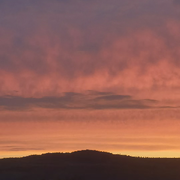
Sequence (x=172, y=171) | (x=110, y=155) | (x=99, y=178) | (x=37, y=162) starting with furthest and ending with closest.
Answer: (x=110, y=155), (x=37, y=162), (x=172, y=171), (x=99, y=178)

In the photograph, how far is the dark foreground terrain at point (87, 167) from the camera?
77.9m

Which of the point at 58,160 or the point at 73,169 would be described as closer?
the point at 73,169

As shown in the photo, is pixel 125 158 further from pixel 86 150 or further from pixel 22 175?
pixel 22 175

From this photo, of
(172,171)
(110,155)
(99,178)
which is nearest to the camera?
(99,178)

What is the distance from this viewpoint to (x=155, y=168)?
84188 millimetres

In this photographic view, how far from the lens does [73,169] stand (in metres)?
80.5

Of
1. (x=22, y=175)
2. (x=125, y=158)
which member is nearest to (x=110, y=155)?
(x=125, y=158)

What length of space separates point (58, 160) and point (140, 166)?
17.0 metres

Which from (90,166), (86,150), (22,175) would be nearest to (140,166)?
(90,166)

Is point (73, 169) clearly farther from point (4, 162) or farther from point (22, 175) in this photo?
point (4, 162)

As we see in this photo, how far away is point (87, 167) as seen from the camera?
82.6 metres

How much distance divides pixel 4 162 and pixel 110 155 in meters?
22.4

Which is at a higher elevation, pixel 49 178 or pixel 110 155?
pixel 110 155

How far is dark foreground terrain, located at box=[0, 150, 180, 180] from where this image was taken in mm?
77938
